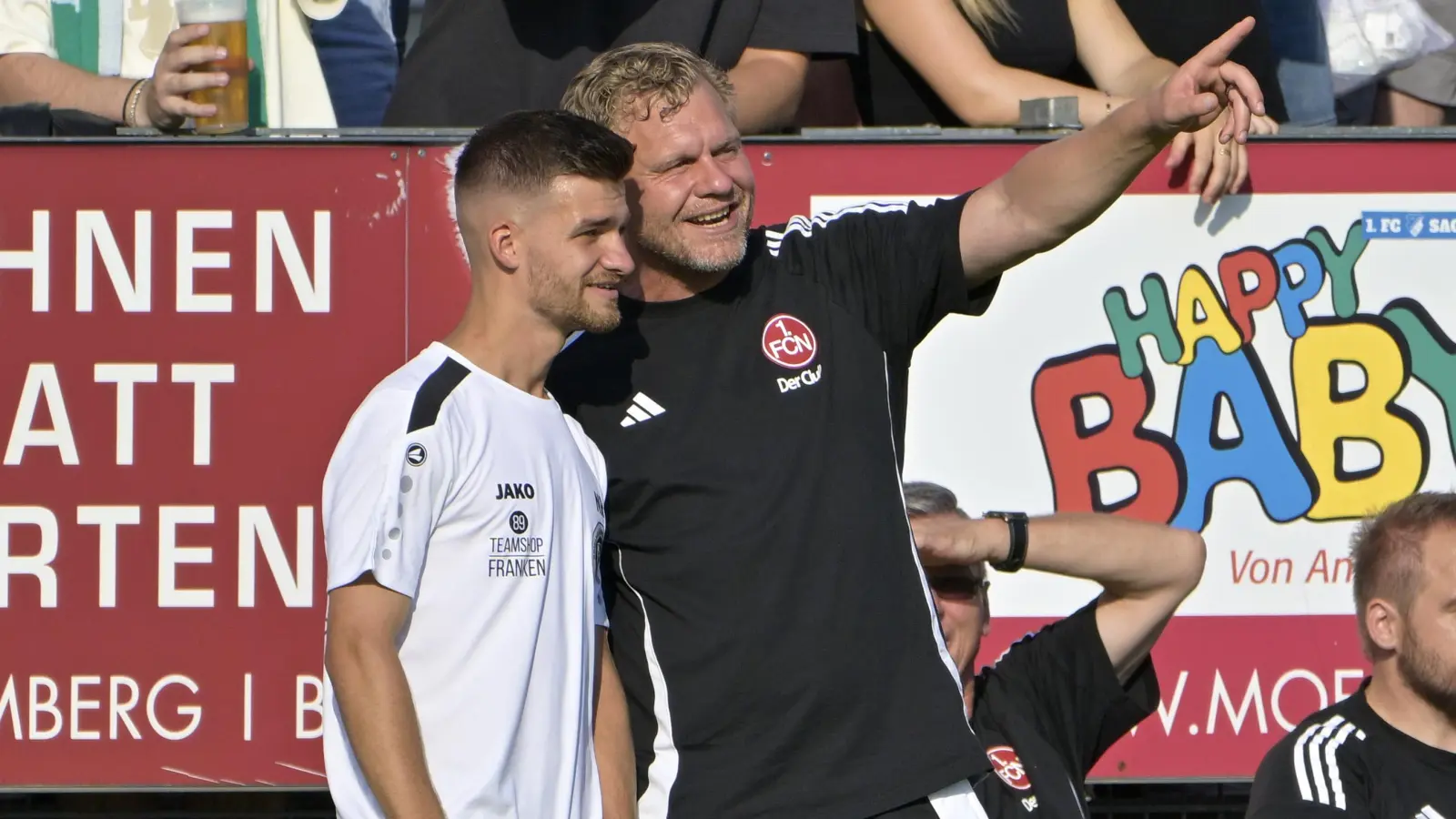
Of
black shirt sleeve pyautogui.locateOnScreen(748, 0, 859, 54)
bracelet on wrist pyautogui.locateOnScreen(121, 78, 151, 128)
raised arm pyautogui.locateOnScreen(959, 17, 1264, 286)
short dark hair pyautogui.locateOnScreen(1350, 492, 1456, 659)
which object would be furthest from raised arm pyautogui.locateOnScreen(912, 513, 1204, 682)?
bracelet on wrist pyautogui.locateOnScreen(121, 78, 151, 128)

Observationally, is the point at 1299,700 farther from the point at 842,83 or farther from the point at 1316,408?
the point at 842,83

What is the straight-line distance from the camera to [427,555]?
102 inches

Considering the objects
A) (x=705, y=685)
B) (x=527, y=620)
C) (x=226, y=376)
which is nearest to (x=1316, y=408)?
(x=705, y=685)

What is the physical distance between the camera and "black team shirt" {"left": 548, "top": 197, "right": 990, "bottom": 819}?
110 inches

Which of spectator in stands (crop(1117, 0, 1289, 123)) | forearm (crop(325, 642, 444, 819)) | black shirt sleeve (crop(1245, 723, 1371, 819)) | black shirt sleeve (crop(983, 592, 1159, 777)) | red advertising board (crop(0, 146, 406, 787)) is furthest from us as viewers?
spectator in stands (crop(1117, 0, 1289, 123))

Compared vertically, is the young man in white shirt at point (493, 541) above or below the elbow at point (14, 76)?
below

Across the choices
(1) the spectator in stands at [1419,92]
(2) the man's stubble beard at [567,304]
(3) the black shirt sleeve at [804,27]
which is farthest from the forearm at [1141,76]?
(2) the man's stubble beard at [567,304]

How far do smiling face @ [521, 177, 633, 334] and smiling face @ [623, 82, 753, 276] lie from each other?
0.56ft

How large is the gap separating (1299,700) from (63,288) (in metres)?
2.53

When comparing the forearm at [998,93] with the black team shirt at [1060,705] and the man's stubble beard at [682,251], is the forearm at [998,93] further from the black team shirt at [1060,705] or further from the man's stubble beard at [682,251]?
the man's stubble beard at [682,251]

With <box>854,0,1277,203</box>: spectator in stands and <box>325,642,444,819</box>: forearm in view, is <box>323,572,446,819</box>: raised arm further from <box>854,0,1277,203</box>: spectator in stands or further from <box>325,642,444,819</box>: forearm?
<box>854,0,1277,203</box>: spectator in stands

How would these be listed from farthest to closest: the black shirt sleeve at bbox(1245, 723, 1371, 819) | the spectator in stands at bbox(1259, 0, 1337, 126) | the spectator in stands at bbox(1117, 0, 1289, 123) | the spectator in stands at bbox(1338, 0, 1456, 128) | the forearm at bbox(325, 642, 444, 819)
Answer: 1. the spectator in stands at bbox(1338, 0, 1456, 128)
2. the spectator in stands at bbox(1259, 0, 1337, 126)
3. the spectator in stands at bbox(1117, 0, 1289, 123)
4. the black shirt sleeve at bbox(1245, 723, 1371, 819)
5. the forearm at bbox(325, 642, 444, 819)

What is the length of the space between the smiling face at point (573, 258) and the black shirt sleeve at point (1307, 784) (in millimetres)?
1393

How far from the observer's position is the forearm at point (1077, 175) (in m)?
2.80
